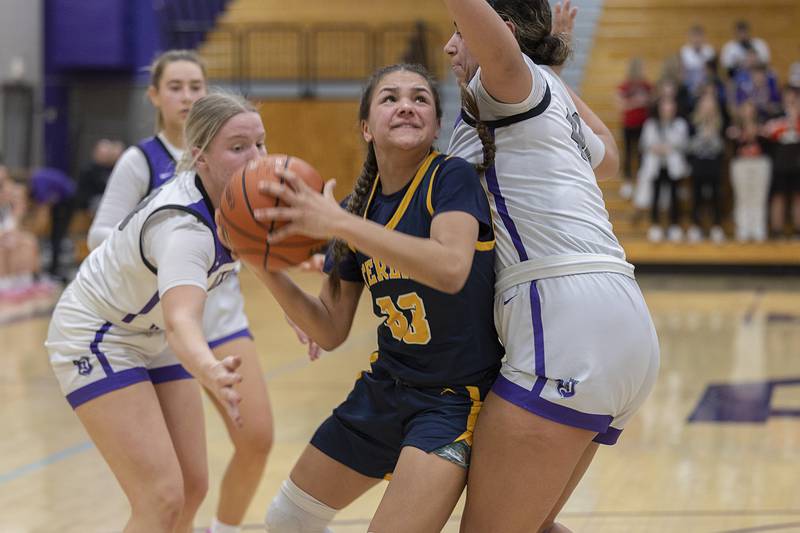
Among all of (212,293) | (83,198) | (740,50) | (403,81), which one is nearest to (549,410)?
(403,81)

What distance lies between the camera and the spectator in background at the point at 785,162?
14.2 m

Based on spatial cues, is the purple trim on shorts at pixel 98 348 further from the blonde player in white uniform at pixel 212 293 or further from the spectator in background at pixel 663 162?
the spectator in background at pixel 663 162

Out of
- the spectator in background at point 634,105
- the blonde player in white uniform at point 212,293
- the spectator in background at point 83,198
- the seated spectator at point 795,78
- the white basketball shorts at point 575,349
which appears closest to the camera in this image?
the white basketball shorts at point 575,349

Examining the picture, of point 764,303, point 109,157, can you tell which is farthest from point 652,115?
point 109,157

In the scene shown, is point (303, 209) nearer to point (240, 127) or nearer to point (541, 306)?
point (541, 306)

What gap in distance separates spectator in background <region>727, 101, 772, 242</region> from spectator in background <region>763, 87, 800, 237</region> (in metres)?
0.11

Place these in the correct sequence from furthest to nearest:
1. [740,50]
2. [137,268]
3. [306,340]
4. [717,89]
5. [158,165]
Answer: [740,50]
[717,89]
[158,165]
[306,340]
[137,268]

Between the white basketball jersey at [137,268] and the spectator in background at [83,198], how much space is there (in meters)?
10.9

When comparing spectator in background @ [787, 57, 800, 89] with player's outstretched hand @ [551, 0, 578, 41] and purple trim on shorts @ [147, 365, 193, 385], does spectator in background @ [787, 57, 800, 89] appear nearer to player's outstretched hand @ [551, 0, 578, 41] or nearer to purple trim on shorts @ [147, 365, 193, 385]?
player's outstretched hand @ [551, 0, 578, 41]

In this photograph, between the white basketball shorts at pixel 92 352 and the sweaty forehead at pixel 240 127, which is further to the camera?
the white basketball shorts at pixel 92 352

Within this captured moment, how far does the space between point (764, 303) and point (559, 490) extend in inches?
391

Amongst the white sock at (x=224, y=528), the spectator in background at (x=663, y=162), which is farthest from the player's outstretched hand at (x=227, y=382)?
the spectator in background at (x=663, y=162)

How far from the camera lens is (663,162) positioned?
575 inches

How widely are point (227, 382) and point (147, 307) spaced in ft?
3.15
